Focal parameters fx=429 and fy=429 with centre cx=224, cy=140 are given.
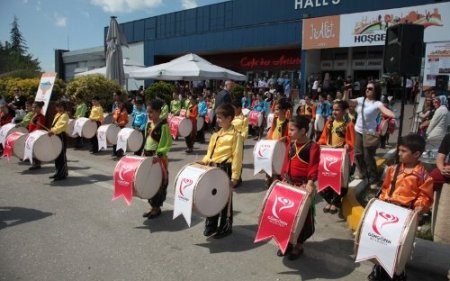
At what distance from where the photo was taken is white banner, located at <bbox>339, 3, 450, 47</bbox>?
811 inches

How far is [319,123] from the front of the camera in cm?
1360

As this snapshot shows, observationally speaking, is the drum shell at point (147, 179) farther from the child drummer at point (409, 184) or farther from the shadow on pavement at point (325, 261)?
the child drummer at point (409, 184)

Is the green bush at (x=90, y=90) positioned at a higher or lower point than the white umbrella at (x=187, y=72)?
lower

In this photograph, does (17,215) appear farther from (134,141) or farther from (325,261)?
(325,261)

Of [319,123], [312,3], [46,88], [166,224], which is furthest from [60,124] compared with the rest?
Result: [312,3]

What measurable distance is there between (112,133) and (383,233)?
873 centimetres

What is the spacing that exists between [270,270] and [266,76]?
3136cm

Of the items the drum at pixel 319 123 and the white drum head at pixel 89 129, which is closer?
the white drum head at pixel 89 129

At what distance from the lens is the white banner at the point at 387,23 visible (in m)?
20.6

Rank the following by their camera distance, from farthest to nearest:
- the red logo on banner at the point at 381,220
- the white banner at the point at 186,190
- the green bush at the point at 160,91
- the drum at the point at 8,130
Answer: the green bush at the point at 160,91, the drum at the point at 8,130, the white banner at the point at 186,190, the red logo on banner at the point at 381,220

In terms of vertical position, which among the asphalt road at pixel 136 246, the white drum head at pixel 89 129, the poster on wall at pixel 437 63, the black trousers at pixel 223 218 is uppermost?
the poster on wall at pixel 437 63

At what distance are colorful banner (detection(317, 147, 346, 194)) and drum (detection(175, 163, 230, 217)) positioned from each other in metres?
1.70

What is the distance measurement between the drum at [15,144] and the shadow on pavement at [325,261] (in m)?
6.80

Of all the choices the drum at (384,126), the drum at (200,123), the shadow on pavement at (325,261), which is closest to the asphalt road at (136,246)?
the shadow on pavement at (325,261)
